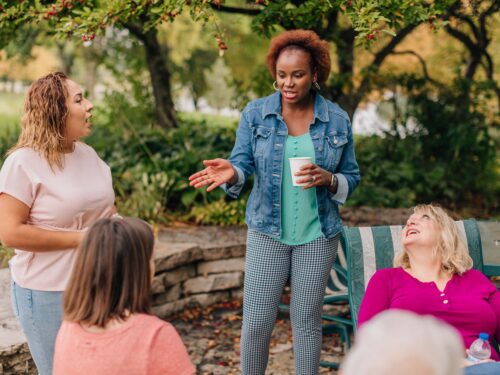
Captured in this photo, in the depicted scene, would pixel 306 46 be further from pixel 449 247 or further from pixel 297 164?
pixel 449 247

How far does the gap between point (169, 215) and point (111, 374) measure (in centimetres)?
442

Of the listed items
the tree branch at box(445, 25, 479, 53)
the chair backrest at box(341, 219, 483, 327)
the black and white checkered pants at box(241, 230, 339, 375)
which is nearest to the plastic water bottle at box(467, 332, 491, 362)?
the black and white checkered pants at box(241, 230, 339, 375)

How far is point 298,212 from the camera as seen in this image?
11.0 ft

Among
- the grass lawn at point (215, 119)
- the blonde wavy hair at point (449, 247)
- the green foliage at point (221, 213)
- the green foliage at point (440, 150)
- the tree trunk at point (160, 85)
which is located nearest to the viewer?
the blonde wavy hair at point (449, 247)

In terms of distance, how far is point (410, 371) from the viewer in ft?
5.11

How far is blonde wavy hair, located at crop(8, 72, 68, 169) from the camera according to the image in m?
2.66

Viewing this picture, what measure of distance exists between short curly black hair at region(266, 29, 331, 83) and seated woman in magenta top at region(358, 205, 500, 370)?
0.79m

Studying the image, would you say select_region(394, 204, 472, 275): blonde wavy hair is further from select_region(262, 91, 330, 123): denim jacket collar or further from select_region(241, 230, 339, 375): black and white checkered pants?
select_region(262, 91, 330, 123): denim jacket collar

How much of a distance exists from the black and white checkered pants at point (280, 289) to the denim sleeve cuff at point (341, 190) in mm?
201

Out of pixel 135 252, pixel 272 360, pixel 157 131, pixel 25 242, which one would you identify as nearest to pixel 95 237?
pixel 135 252

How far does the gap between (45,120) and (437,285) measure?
1.85m

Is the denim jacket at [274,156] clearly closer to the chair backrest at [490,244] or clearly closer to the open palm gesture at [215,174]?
the open palm gesture at [215,174]

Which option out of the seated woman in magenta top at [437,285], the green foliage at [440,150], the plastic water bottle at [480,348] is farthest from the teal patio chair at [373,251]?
the green foliage at [440,150]

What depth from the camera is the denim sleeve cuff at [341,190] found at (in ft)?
11.0
